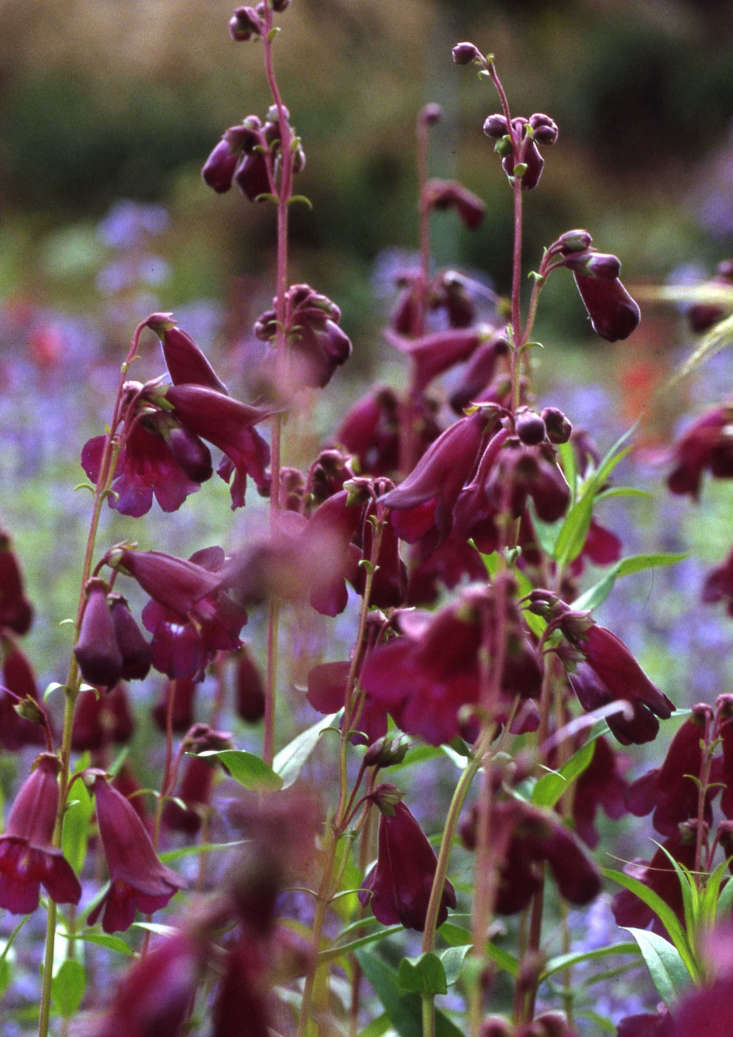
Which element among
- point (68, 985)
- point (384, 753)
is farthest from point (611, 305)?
point (68, 985)

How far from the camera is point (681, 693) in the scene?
270 cm

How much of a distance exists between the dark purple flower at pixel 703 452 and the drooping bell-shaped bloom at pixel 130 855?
92cm

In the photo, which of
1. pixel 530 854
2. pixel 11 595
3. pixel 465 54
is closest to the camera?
pixel 530 854

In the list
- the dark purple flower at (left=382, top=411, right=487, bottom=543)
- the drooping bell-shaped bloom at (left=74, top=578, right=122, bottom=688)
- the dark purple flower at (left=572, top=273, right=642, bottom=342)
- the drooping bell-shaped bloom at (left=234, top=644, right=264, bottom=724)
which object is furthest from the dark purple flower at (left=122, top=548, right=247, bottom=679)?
the drooping bell-shaped bloom at (left=234, top=644, right=264, bottom=724)

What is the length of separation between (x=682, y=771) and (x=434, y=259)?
20.6ft

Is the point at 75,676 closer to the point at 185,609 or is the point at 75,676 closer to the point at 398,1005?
the point at 185,609

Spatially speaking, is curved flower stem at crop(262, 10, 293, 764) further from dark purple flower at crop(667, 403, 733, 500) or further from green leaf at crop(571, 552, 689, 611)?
dark purple flower at crop(667, 403, 733, 500)

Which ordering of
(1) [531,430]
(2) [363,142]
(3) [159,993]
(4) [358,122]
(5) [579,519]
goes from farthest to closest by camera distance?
(4) [358,122] < (2) [363,142] < (5) [579,519] < (1) [531,430] < (3) [159,993]

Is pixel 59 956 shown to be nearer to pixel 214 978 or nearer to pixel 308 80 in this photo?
pixel 214 978

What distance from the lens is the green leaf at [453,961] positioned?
102 centimetres

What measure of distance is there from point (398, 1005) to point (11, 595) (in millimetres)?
646

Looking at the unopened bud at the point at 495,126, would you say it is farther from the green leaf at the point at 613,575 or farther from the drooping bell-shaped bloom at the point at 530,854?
the drooping bell-shaped bloom at the point at 530,854

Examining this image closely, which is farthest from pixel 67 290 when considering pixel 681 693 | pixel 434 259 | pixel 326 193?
pixel 681 693

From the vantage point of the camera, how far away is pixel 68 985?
1225 mm
